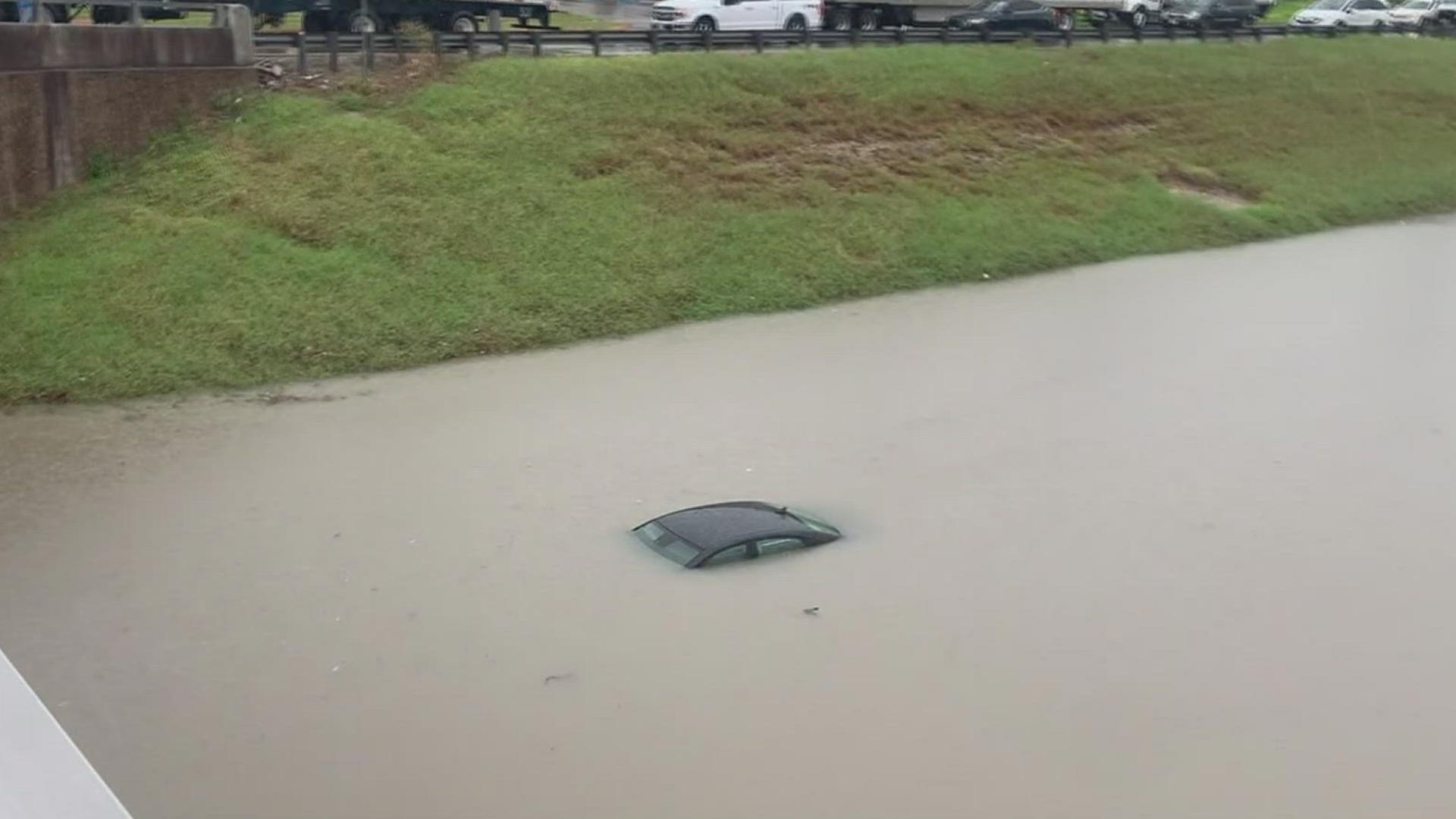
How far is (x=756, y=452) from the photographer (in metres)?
12.1

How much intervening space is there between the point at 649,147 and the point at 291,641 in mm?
12784

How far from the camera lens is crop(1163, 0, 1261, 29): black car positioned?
34875mm

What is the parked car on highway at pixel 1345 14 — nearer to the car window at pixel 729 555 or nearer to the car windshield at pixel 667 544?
the car windshield at pixel 667 544

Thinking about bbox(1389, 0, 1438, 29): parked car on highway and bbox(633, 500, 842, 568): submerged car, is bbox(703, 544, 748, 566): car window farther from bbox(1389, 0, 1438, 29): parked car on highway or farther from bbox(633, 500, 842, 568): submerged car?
bbox(1389, 0, 1438, 29): parked car on highway

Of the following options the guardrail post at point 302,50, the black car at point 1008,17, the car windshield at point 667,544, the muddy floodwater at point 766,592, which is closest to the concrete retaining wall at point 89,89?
the guardrail post at point 302,50

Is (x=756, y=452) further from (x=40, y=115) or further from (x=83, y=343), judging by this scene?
(x=40, y=115)

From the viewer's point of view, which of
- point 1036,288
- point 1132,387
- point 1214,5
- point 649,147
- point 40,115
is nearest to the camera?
point 1132,387

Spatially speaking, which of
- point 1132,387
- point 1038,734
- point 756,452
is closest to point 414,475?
point 756,452

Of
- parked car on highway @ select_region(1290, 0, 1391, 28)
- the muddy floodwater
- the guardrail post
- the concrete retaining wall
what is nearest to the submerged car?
the muddy floodwater

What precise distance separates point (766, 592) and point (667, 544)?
886mm

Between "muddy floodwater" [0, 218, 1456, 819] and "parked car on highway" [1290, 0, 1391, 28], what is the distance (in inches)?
969

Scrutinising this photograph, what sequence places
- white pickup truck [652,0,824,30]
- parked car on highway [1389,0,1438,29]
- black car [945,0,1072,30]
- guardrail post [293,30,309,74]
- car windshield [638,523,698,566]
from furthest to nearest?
1. parked car on highway [1389,0,1438,29]
2. black car [945,0,1072,30]
3. white pickup truck [652,0,824,30]
4. guardrail post [293,30,309,74]
5. car windshield [638,523,698,566]

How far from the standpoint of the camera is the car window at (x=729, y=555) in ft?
31.5

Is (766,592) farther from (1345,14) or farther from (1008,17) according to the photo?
(1345,14)
